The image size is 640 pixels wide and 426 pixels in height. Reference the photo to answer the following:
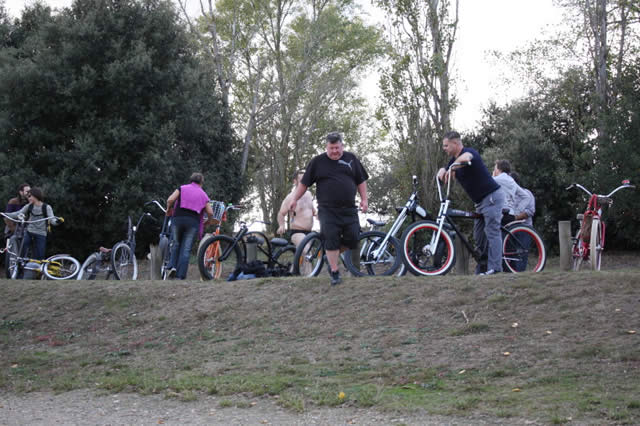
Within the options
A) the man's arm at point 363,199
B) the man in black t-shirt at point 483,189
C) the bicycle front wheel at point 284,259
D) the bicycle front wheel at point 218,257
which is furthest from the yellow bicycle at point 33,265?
the man in black t-shirt at point 483,189

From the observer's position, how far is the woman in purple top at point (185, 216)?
12047 mm

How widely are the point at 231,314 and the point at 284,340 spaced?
4.77 feet

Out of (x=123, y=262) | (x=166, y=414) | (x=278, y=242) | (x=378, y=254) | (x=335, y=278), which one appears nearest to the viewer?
(x=166, y=414)

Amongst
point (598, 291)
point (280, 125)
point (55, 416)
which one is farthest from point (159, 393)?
point (280, 125)

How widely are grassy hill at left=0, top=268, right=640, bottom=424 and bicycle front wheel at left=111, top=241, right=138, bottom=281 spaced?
8.79 feet

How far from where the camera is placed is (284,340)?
27.2 ft

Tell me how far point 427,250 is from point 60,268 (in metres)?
8.04

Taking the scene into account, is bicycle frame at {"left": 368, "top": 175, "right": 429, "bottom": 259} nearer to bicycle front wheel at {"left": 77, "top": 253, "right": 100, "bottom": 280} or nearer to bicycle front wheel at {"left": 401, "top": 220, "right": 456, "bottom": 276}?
bicycle front wheel at {"left": 401, "top": 220, "right": 456, "bottom": 276}

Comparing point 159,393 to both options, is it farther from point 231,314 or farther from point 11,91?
point 11,91

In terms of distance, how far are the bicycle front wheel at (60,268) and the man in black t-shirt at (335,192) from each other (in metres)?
7.03

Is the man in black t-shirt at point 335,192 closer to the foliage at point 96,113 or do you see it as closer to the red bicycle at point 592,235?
the red bicycle at point 592,235

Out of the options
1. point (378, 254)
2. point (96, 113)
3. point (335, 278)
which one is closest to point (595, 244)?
point (378, 254)

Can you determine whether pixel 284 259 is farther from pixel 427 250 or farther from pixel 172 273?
pixel 427 250

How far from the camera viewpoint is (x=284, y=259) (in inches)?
481
